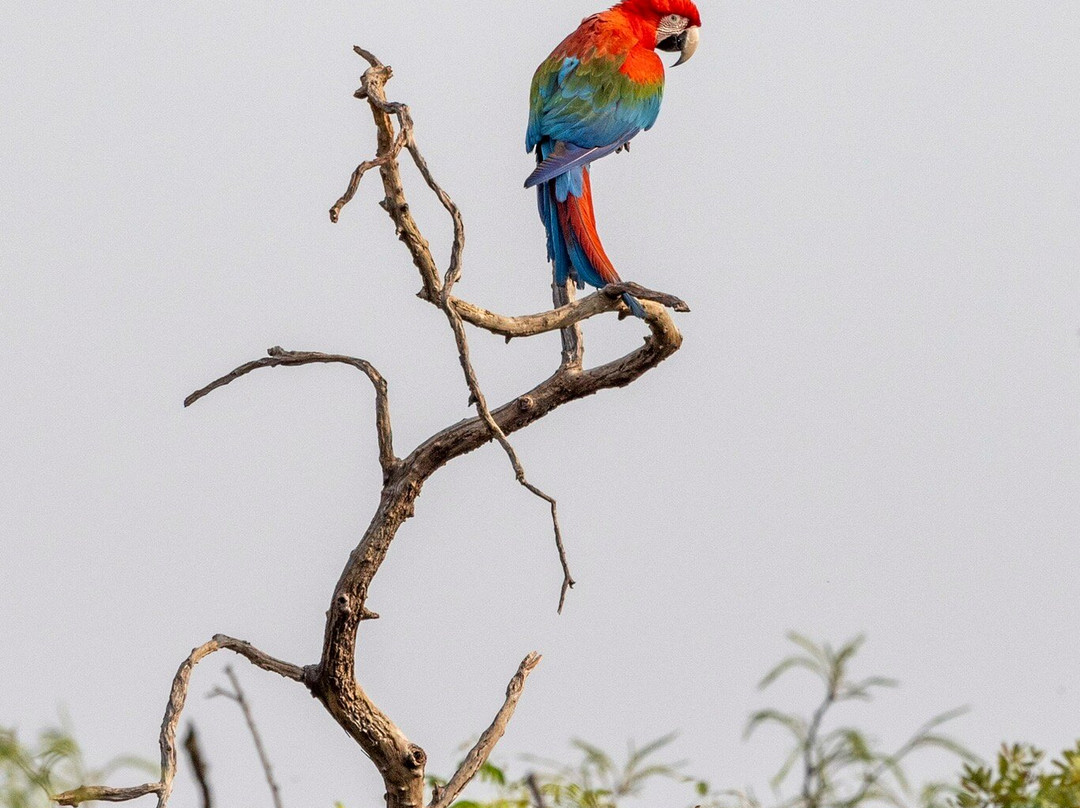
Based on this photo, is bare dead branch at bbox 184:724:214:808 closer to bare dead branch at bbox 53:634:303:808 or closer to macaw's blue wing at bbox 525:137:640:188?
bare dead branch at bbox 53:634:303:808

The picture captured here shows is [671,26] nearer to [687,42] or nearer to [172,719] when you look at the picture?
[687,42]

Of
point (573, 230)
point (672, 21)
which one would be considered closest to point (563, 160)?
point (573, 230)

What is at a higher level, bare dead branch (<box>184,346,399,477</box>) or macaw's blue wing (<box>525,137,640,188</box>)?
macaw's blue wing (<box>525,137,640,188</box>)

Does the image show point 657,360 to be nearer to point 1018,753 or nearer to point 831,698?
point 831,698

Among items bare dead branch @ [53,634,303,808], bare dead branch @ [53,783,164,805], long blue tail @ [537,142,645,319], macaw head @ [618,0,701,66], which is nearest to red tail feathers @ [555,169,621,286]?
long blue tail @ [537,142,645,319]

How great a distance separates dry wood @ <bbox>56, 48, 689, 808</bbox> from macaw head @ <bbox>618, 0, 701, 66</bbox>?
136cm

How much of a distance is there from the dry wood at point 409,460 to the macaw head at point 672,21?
1364mm

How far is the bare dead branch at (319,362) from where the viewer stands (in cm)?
228

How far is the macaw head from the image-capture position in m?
3.43

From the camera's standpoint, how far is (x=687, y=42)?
3.58m

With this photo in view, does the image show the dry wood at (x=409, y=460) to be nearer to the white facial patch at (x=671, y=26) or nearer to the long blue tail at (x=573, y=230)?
the long blue tail at (x=573, y=230)

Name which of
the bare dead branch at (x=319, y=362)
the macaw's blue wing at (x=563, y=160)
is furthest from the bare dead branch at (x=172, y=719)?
the macaw's blue wing at (x=563, y=160)

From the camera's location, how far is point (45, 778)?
1441 mm

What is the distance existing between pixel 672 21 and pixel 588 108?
621 mm
